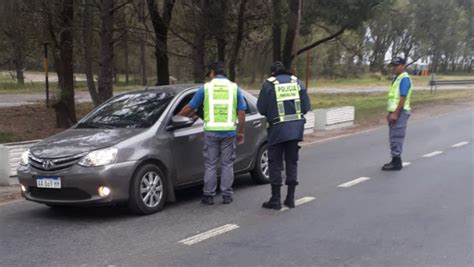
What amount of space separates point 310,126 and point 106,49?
6.07 metres

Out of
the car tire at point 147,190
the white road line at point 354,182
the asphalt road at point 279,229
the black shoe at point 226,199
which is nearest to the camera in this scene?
the asphalt road at point 279,229

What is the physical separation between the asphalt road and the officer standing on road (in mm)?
466

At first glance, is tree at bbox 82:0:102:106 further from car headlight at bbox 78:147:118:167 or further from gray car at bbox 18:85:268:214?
car headlight at bbox 78:147:118:167

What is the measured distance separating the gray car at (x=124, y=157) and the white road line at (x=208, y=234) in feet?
3.42

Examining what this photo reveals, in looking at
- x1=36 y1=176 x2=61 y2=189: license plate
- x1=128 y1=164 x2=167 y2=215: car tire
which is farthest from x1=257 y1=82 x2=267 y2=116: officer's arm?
x1=36 y1=176 x2=61 y2=189: license plate

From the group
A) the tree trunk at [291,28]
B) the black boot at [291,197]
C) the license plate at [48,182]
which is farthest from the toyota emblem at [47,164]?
the tree trunk at [291,28]

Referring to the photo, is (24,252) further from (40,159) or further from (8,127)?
(8,127)

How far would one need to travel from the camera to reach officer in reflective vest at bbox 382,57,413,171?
9.67 m

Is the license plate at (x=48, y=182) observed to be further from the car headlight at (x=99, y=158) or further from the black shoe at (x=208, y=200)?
the black shoe at (x=208, y=200)

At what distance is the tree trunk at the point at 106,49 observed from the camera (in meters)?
13.2

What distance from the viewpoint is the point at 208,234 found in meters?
6.08

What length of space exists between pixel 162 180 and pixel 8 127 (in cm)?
1143

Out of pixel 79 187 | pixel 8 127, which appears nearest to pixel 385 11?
pixel 8 127

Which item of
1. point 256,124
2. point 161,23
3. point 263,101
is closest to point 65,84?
point 161,23
